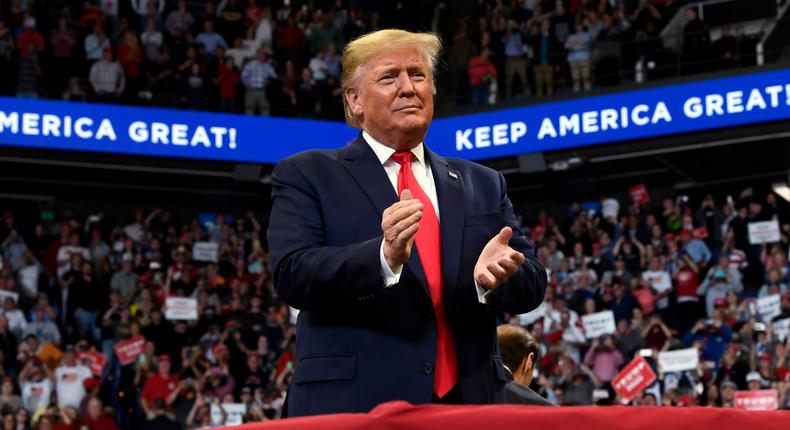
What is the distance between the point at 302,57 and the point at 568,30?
4172 mm

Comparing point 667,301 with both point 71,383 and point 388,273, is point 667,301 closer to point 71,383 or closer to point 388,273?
point 71,383

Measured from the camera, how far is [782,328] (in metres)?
12.9

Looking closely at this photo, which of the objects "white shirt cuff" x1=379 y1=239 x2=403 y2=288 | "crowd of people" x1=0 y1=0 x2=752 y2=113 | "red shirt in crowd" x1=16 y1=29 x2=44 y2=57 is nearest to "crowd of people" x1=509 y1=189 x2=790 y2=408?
"crowd of people" x1=0 y1=0 x2=752 y2=113

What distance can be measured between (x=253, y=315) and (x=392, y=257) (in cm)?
1299

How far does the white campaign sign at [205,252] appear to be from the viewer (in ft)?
56.8

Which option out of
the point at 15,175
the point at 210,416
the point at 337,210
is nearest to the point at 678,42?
the point at 210,416

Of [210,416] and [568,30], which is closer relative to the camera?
[210,416]

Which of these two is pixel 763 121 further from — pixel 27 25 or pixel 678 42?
pixel 27 25

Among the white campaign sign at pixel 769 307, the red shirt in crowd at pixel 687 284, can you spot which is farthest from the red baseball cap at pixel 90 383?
the white campaign sign at pixel 769 307

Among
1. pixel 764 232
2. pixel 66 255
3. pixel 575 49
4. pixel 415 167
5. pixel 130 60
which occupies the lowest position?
pixel 415 167

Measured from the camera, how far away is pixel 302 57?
64.6ft

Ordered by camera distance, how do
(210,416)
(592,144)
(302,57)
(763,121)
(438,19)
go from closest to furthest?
1. (210,416)
2. (763,121)
3. (592,144)
4. (302,57)
5. (438,19)

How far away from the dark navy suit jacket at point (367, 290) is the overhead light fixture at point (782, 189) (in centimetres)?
1707

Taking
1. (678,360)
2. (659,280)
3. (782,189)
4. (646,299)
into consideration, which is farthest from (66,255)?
(782,189)
